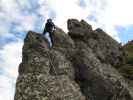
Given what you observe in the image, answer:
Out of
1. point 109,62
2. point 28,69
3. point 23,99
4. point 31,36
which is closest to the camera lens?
point 23,99

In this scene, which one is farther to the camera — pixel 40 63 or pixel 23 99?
pixel 40 63

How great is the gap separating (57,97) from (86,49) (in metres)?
12.5

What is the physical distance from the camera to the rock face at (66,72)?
124ft

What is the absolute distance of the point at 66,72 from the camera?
42.1m

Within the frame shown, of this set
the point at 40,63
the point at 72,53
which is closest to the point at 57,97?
the point at 40,63

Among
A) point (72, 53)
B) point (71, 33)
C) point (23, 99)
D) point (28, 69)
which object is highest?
point (71, 33)

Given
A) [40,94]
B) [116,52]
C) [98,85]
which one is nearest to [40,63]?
[40,94]

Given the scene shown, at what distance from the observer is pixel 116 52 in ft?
177

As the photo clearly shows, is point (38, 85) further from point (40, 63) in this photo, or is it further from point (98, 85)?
point (98, 85)

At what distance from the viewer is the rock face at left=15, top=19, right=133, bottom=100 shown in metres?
37.9

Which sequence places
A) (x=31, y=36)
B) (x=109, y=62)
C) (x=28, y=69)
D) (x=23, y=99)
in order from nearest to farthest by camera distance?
(x=23, y=99)
(x=28, y=69)
(x=31, y=36)
(x=109, y=62)

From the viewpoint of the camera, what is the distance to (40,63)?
132 feet

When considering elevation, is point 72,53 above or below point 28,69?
above

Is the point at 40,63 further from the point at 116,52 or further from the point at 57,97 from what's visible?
the point at 116,52
